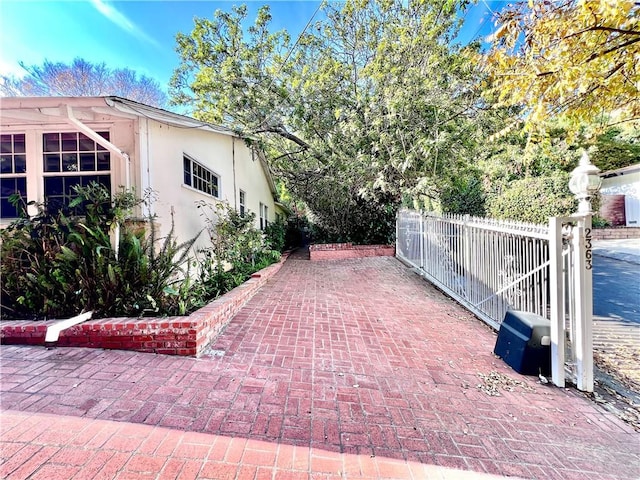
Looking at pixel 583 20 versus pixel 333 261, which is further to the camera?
pixel 333 261

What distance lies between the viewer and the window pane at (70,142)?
5.33m

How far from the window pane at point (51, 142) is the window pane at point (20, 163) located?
1.53ft

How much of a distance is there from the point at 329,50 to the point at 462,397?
1165cm

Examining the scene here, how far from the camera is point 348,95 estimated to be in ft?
33.6

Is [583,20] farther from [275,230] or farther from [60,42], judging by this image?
[275,230]

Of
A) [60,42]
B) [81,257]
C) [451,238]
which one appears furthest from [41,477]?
[60,42]

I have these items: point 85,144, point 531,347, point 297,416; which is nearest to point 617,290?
point 531,347

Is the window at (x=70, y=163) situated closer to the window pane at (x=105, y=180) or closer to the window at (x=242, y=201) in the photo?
the window pane at (x=105, y=180)

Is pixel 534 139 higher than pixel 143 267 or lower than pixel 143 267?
higher

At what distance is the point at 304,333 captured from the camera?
412 cm

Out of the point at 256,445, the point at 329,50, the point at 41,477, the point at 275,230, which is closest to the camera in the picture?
the point at 41,477

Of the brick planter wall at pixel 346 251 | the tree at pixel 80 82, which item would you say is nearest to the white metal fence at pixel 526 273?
the brick planter wall at pixel 346 251

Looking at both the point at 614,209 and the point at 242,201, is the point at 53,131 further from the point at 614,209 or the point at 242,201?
the point at 614,209

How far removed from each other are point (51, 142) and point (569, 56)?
28.2 ft
